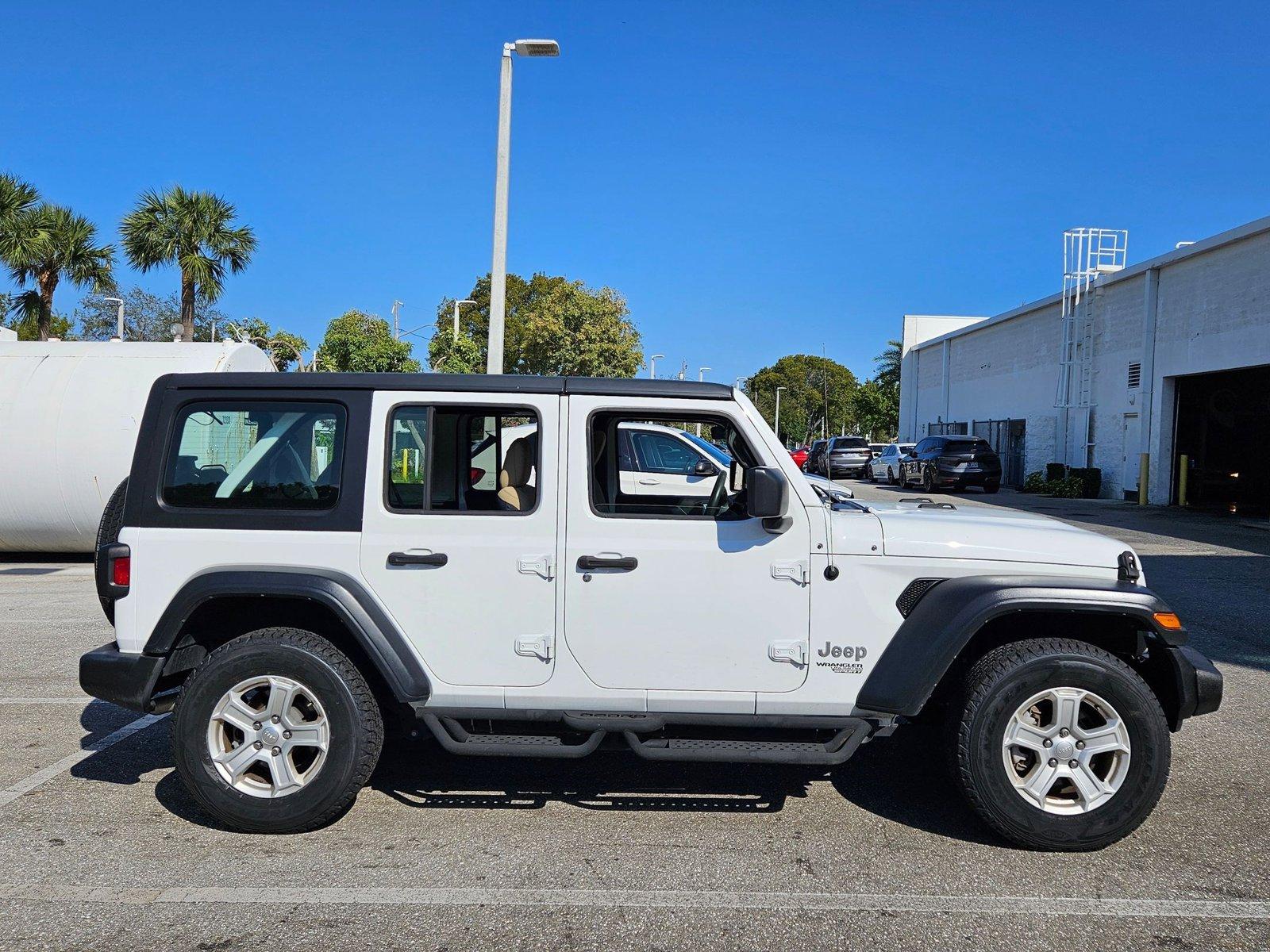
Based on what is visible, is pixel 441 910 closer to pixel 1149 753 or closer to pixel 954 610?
pixel 954 610

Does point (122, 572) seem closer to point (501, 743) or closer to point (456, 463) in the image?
point (456, 463)

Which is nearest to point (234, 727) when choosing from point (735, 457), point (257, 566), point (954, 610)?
point (257, 566)

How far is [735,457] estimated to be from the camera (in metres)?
4.37

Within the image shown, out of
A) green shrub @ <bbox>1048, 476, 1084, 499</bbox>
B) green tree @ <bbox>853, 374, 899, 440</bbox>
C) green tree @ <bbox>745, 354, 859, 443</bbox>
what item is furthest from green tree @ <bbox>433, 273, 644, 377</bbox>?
green tree @ <bbox>745, 354, 859, 443</bbox>

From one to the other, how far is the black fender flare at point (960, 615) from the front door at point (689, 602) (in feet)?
1.21

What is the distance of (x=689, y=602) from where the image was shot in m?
4.13

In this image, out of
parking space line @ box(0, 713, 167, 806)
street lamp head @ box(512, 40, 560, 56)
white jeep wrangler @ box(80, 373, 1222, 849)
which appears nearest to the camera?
white jeep wrangler @ box(80, 373, 1222, 849)

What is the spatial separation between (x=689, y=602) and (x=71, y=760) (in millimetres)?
3477

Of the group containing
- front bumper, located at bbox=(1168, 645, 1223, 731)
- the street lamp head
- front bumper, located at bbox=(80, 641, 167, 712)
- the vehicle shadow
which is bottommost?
the vehicle shadow

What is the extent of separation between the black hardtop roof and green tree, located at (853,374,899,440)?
67492mm

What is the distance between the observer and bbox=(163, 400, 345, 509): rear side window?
4.30 metres

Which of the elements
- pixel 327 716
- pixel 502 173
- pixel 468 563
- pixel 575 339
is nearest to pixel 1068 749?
pixel 468 563

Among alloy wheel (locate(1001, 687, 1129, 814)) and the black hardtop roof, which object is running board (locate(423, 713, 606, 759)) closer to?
the black hardtop roof

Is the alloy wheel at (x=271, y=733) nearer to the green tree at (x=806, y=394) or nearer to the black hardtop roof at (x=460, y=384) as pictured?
the black hardtop roof at (x=460, y=384)
